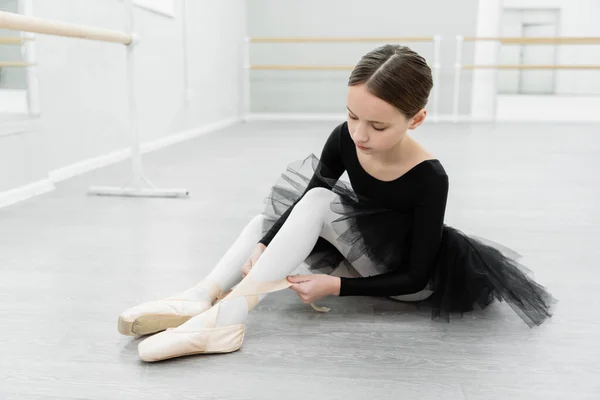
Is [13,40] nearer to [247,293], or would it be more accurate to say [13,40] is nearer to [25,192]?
[25,192]

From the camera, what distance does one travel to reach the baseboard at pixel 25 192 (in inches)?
82.6

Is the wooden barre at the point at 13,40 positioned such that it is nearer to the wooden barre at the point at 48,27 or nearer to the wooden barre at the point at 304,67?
the wooden barre at the point at 48,27

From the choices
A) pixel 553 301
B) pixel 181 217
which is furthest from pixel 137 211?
pixel 553 301

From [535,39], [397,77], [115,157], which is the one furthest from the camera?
[535,39]

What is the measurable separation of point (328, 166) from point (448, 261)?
31 centimetres

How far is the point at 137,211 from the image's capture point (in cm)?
206

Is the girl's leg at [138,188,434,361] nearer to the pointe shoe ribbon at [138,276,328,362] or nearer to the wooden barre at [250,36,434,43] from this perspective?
the pointe shoe ribbon at [138,276,328,362]

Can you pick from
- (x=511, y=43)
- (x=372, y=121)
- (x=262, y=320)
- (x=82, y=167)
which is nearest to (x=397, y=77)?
(x=372, y=121)

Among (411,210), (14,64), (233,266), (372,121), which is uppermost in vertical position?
(14,64)

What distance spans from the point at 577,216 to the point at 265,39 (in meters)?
4.11

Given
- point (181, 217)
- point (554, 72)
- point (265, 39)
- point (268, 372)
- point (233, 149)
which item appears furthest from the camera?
point (554, 72)

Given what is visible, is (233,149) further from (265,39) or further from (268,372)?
(268,372)

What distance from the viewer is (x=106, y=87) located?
299 cm

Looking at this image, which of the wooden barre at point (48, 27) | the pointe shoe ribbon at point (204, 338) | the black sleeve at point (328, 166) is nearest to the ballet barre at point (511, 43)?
the wooden barre at point (48, 27)
